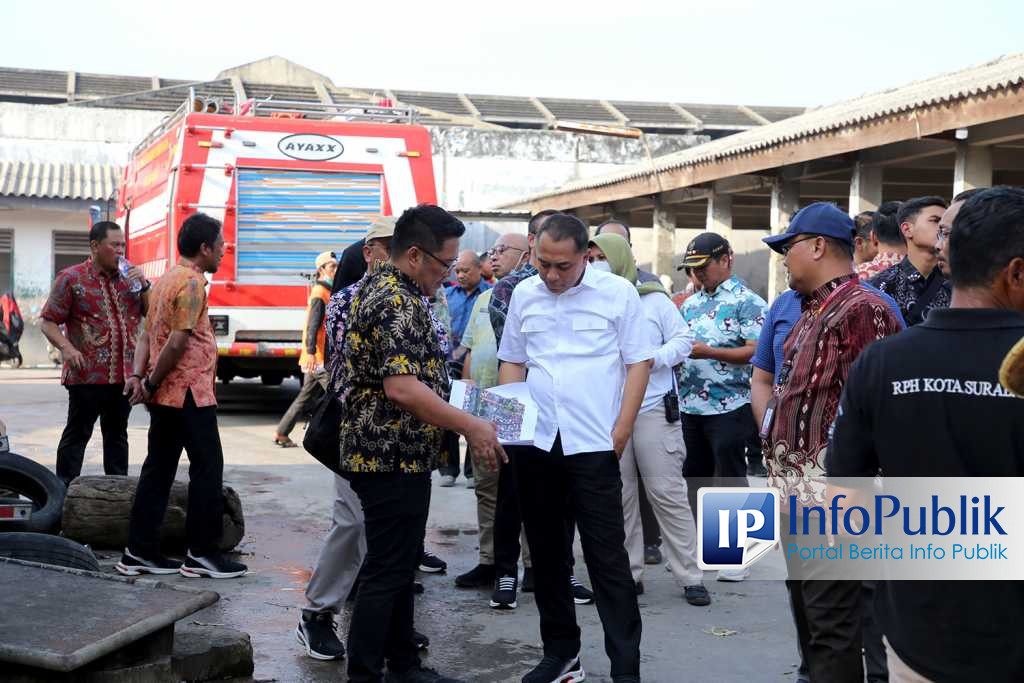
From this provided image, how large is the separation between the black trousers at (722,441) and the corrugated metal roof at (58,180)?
1954cm

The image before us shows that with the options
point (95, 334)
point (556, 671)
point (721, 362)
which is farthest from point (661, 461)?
point (95, 334)

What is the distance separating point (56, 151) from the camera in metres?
26.2

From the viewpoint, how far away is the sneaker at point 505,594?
566cm

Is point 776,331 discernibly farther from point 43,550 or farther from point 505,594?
point 43,550

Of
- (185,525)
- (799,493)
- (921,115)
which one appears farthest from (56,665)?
(921,115)

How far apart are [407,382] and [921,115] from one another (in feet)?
26.0

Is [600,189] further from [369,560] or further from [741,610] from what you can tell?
[369,560]

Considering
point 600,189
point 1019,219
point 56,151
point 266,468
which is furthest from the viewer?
point 56,151

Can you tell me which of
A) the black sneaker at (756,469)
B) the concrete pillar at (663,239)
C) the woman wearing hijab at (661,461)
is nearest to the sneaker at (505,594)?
the woman wearing hijab at (661,461)

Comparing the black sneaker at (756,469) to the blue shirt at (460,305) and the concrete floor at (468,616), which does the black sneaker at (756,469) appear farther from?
the blue shirt at (460,305)

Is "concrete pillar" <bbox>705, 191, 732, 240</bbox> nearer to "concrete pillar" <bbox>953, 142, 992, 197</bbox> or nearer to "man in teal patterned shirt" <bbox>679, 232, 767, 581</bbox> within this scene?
"concrete pillar" <bbox>953, 142, 992, 197</bbox>

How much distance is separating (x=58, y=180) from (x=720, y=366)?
2108cm

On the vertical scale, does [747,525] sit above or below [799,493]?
below

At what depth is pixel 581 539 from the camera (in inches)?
178
